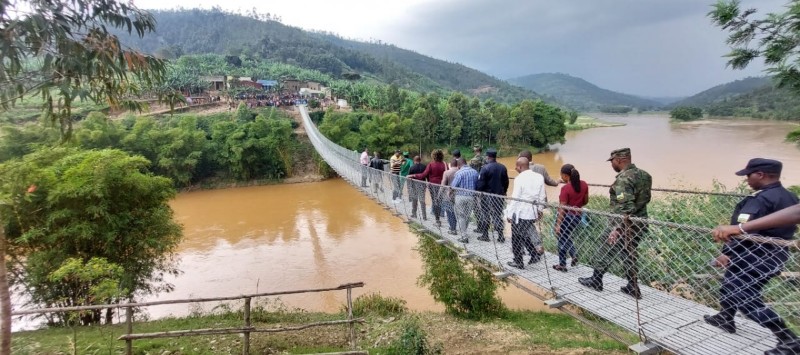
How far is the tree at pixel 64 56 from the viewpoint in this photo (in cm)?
161

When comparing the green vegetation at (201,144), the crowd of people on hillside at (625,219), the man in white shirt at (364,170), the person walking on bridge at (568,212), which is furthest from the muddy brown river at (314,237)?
the person walking on bridge at (568,212)

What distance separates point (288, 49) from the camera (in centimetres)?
6694

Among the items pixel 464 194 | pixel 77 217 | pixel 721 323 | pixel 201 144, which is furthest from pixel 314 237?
pixel 201 144

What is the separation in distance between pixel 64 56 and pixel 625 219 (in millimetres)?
2716

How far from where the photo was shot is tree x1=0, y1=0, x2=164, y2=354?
5.27 ft

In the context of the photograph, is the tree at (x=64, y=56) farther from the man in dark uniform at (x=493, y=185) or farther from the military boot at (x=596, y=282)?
the military boot at (x=596, y=282)

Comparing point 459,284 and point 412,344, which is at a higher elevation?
point 412,344

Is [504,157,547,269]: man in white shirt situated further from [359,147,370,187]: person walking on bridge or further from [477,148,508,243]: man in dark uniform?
[359,147,370,187]: person walking on bridge

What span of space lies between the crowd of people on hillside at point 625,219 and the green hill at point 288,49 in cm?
5713

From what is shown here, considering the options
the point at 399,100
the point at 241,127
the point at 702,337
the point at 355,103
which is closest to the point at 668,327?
the point at 702,337

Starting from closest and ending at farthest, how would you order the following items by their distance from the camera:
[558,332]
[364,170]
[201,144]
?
[558,332]
[364,170]
[201,144]

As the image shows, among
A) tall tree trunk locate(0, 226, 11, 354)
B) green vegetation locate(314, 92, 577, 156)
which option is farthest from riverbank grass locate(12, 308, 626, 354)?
green vegetation locate(314, 92, 577, 156)

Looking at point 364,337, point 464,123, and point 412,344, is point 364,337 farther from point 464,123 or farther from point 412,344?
point 464,123

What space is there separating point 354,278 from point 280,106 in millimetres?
22248
